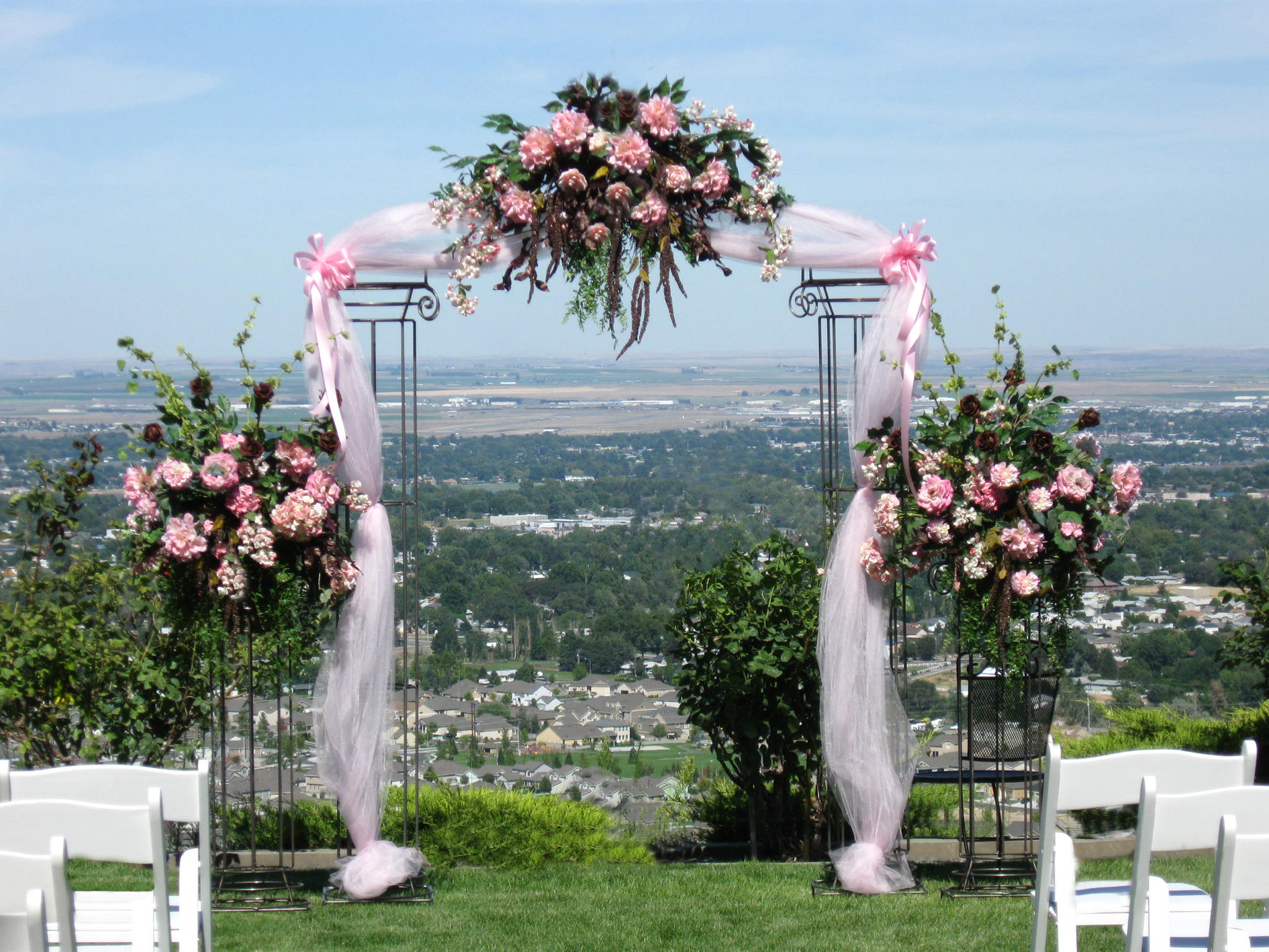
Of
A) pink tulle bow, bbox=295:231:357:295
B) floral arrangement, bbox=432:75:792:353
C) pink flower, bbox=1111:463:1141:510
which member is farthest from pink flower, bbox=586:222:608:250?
pink flower, bbox=1111:463:1141:510

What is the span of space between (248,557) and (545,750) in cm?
319

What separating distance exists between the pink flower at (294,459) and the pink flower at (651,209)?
4.97ft

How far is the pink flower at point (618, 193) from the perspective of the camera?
4.57 metres

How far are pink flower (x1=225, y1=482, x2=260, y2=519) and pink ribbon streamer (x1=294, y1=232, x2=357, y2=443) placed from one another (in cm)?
39

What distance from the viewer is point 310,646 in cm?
495

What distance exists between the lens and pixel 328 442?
4734 mm

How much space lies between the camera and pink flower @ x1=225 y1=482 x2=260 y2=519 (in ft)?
15.0

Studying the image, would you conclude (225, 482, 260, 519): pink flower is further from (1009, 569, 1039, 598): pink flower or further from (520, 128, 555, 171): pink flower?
(1009, 569, 1039, 598): pink flower

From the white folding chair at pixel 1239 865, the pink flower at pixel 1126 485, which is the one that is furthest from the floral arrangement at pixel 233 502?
the white folding chair at pixel 1239 865

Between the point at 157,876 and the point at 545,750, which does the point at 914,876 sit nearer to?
the point at 545,750

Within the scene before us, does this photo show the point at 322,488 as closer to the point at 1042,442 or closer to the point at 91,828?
the point at 91,828

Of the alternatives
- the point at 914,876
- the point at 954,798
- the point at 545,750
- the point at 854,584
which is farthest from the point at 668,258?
the point at 545,750

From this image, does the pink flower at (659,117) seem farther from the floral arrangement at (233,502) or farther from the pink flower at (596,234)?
the floral arrangement at (233,502)

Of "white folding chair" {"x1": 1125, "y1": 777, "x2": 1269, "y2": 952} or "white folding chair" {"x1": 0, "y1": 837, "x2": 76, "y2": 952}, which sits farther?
"white folding chair" {"x1": 1125, "y1": 777, "x2": 1269, "y2": 952}
